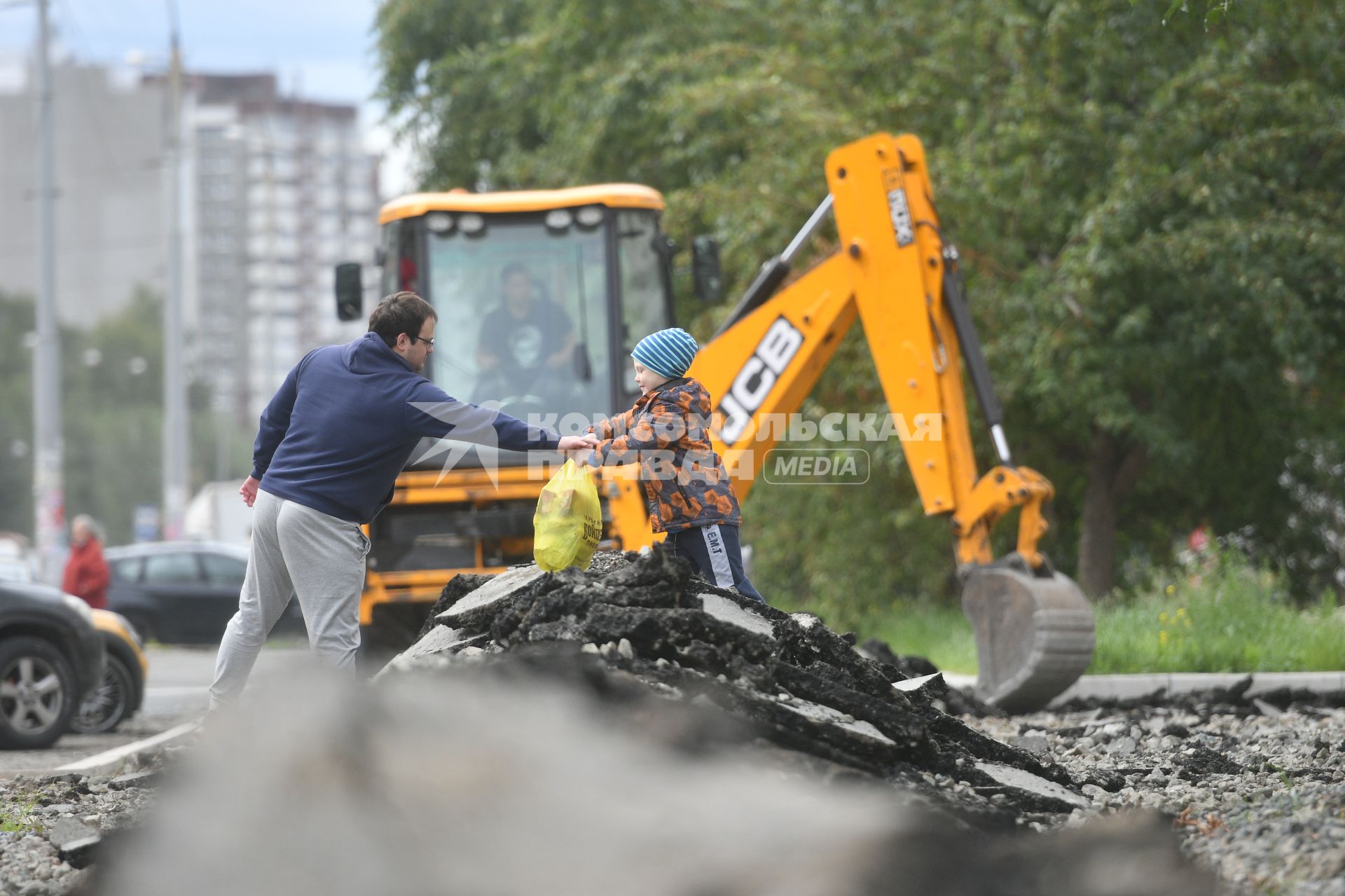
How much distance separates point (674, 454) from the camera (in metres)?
6.77

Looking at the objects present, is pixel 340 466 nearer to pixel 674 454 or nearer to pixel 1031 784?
pixel 674 454

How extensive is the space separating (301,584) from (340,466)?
481 mm

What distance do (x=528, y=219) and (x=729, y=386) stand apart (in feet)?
7.32

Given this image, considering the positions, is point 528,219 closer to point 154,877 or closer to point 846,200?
point 846,200

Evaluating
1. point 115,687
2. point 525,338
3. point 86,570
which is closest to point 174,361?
point 86,570

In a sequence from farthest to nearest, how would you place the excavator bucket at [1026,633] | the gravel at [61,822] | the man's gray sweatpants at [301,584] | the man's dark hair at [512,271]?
the man's dark hair at [512,271], the excavator bucket at [1026,633], the man's gray sweatpants at [301,584], the gravel at [61,822]

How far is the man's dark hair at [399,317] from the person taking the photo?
6.43m

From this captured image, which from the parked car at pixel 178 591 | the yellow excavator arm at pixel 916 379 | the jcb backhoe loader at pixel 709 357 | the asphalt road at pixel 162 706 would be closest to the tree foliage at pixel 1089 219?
the yellow excavator arm at pixel 916 379

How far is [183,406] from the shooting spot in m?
30.5

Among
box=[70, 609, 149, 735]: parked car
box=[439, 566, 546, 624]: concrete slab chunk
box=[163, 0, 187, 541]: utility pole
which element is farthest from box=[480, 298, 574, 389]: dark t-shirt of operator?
box=[163, 0, 187, 541]: utility pole

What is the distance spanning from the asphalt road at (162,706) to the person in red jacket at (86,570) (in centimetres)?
115

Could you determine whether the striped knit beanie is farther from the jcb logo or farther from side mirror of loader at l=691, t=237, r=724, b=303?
side mirror of loader at l=691, t=237, r=724, b=303

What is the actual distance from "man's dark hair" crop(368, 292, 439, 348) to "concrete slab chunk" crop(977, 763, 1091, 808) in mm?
2811

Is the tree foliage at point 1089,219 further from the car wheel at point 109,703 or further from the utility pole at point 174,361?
the utility pole at point 174,361
